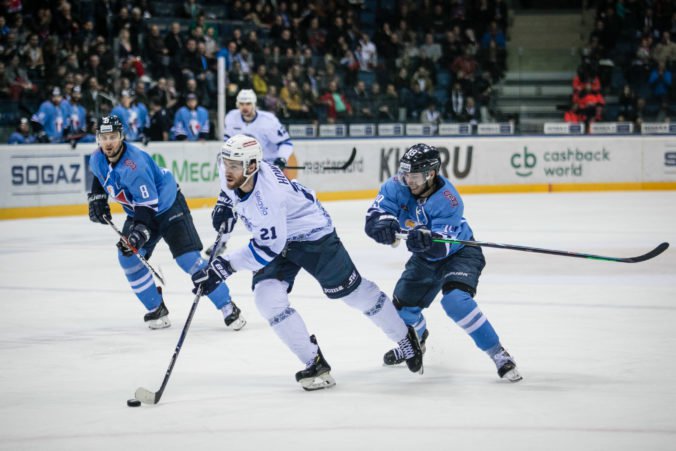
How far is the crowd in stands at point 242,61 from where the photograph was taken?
1374 cm

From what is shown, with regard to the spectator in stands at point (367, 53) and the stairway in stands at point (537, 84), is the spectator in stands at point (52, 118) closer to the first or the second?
the spectator in stands at point (367, 53)

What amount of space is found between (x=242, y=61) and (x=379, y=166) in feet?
8.41

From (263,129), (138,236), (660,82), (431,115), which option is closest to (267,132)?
(263,129)

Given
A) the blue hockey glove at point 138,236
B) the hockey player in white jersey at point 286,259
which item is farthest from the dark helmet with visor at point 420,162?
the blue hockey glove at point 138,236

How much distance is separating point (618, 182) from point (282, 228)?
13.1 metres

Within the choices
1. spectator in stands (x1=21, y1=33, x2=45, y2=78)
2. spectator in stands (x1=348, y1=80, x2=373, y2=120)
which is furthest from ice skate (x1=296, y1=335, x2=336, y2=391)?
Answer: spectator in stands (x1=348, y1=80, x2=373, y2=120)

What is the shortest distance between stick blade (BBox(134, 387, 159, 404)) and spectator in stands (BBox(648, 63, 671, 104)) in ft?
47.8

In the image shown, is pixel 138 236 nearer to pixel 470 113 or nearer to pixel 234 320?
pixel 234 320

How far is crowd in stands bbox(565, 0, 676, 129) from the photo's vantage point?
17.5 meters

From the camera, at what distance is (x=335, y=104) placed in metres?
16.1

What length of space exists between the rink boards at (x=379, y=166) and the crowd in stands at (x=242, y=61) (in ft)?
1.38

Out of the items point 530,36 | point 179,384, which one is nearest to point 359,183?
point 530,36

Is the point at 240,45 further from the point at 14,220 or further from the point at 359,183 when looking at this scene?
the point at 14,220

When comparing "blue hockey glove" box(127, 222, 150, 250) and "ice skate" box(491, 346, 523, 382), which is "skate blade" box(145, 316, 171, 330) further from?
"ice skate" box(491, 346, 523, 382)
